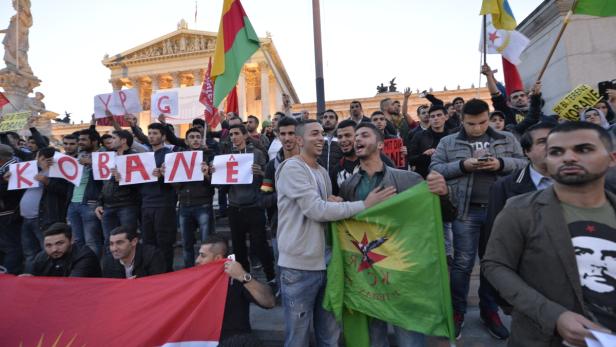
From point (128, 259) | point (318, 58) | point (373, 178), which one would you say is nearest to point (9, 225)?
point (128, 259)

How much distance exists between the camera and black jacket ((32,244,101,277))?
3531 millimetres

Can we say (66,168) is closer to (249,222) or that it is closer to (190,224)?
(190,224)

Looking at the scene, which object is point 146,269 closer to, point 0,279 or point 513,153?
point 0,279

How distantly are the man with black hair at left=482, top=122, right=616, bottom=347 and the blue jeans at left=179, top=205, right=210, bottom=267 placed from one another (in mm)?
3906

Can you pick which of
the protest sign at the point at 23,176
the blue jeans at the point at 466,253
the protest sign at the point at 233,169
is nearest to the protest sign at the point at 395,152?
the blue jeans at the point at 466,253

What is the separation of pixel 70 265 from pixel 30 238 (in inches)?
120

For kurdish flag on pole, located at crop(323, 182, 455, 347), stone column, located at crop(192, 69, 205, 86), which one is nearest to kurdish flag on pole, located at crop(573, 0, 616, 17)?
kurdish flag on pole, located at crop(323, 182, 455, 347)

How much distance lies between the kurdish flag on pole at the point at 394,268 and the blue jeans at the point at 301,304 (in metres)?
0.11

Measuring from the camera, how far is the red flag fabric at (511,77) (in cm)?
585

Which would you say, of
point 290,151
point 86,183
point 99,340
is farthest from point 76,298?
point 86,183

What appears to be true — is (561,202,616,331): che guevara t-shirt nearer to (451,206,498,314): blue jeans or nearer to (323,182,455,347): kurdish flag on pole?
(323,182,455,347): kurdish flag on pole

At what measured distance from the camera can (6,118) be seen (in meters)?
7.14

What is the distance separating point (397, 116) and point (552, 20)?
3.82 m

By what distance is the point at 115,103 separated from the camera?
673cm
